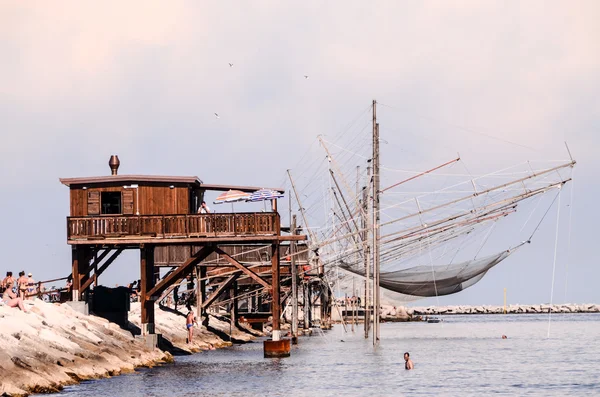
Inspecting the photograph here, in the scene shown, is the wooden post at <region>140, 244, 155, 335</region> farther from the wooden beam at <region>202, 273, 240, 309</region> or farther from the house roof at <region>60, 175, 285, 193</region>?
the wooden beam at <region>202, 273, 240, 309</region>

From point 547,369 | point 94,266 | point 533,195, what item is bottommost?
point 547,369

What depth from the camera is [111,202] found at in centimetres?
5559

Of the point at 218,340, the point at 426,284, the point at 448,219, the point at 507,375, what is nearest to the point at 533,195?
the point at 448,219

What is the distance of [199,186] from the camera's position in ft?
190

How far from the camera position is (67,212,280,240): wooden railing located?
2090 inches

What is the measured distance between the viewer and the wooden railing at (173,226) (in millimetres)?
53094

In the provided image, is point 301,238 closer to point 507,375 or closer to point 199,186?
point 199,186

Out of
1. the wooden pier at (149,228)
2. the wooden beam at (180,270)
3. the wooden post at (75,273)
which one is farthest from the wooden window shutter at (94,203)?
the wooden beam at (180,270)

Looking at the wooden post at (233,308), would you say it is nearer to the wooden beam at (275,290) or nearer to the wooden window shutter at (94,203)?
the wooden window shutter at (94,203)

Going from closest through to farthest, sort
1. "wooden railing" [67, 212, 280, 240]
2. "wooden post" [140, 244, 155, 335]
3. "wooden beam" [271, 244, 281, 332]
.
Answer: "wooden beam" [271, 244, 281, 332] → "wooden railing" [67, 212, 280, 240] → "wooden post" [140, 244, 155, 335]

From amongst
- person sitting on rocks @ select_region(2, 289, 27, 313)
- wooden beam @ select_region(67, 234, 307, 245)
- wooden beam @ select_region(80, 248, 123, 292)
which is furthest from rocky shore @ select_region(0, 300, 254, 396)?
wooden beam @ select_region(67, 234, 307, 245)

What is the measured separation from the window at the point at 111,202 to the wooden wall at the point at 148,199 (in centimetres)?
28

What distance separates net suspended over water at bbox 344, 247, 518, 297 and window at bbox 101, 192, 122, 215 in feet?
79.2

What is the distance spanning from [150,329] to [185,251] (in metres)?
19.8
